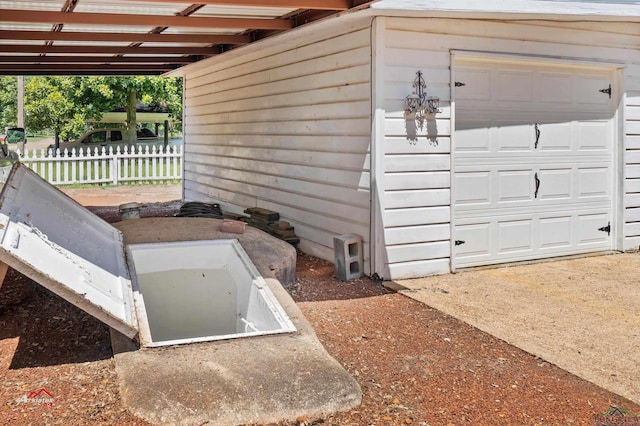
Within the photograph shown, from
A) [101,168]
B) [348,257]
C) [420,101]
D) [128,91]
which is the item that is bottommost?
[348,257]

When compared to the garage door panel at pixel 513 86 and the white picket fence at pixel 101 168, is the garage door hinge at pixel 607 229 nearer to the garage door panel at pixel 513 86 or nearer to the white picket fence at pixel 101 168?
the garage door panel at pixel 513 86

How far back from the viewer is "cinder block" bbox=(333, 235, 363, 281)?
556cm

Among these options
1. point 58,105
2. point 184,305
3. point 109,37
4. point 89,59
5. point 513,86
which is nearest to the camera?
point 184,305

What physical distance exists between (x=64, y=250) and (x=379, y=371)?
7.52 feet

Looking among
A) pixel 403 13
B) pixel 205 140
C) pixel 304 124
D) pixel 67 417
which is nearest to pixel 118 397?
pixel 67 417

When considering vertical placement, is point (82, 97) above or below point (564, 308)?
above

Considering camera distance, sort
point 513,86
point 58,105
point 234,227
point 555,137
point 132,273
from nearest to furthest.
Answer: point 132,273 < point 234,227 < point 513,86 < point 555,137 < point 58,105

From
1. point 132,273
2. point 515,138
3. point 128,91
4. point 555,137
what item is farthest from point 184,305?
point 128,91

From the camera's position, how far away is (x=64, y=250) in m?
4.01

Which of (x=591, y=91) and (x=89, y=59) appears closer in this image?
(x=591, y=91)

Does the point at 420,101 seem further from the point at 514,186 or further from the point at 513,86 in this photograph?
the point at 514,186

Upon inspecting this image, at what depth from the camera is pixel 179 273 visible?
18.6ft

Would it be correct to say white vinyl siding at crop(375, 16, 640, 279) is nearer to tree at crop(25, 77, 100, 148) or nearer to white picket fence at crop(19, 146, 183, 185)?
white picket fence at crop(19, 146, 183, 185)

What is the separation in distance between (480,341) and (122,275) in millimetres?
2680
